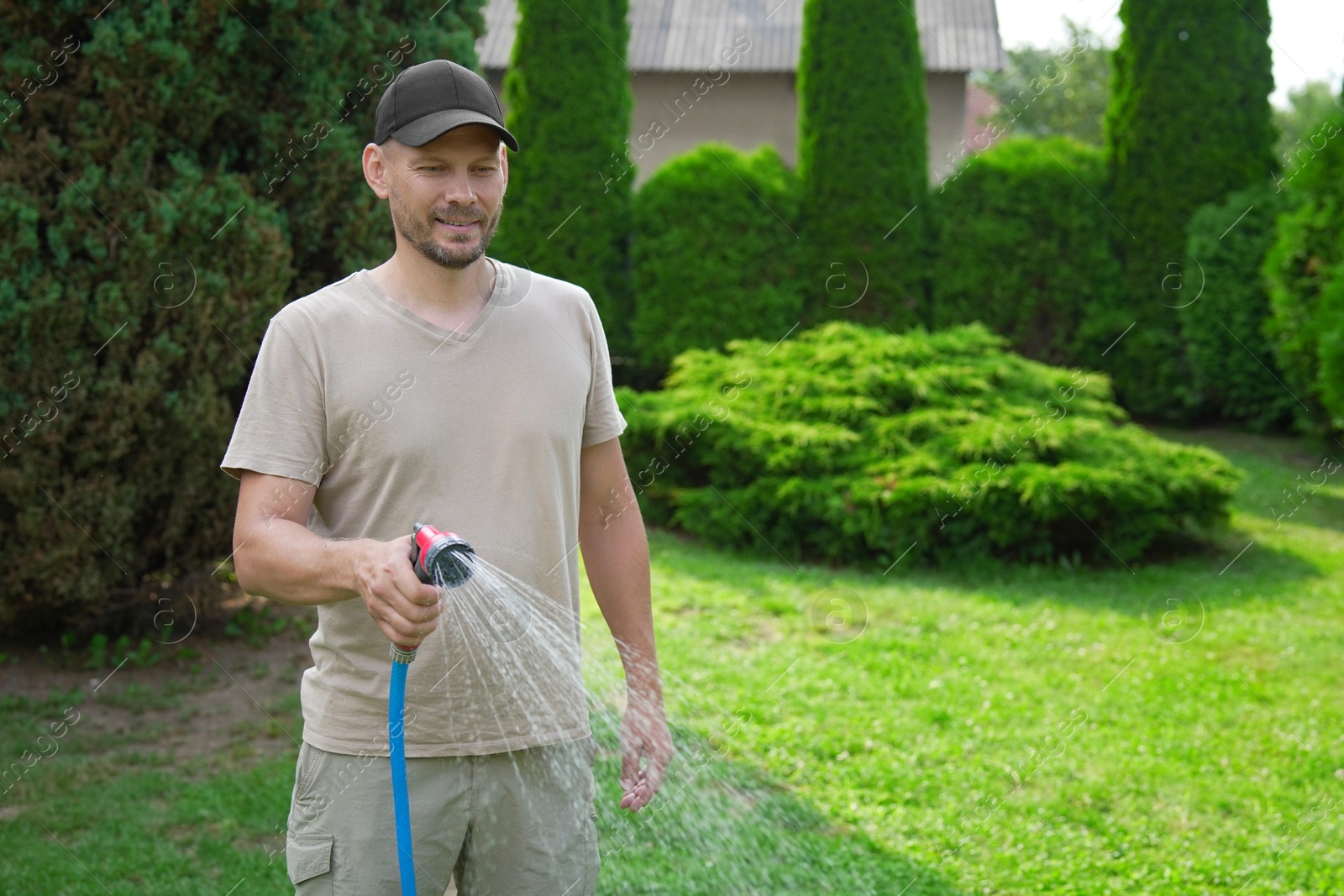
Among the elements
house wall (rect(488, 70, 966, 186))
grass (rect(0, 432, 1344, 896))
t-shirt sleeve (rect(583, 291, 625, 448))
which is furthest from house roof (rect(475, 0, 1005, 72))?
t-shirt sleeve (rect(583, 291, 625, 448))

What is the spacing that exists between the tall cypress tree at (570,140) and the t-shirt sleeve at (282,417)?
8.62 metres

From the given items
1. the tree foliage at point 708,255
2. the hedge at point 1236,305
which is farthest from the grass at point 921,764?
the tree foliage at point 708,255

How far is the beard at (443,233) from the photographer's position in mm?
2109

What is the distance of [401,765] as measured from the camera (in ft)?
6.28

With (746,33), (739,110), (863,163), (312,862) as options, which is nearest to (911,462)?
(863,163)

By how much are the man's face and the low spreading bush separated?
5349 mm

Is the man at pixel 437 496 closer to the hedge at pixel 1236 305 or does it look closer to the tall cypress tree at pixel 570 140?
the tall cypress tree at pixel 570 140

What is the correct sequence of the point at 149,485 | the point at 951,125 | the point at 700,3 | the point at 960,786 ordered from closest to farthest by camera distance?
1. the point at 960,786
2. the point at 149,485
3. the point at 951,125
4. the point at 700,3

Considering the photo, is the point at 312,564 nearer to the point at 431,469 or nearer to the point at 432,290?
the point at 431,469

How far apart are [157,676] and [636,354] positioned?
696 cm

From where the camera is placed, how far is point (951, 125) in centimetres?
2012

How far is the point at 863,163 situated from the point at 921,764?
26.2 feet

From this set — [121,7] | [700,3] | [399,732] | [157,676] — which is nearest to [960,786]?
[399,732]

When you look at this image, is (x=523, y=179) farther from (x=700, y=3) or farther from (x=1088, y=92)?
(x=1088, y=92)
